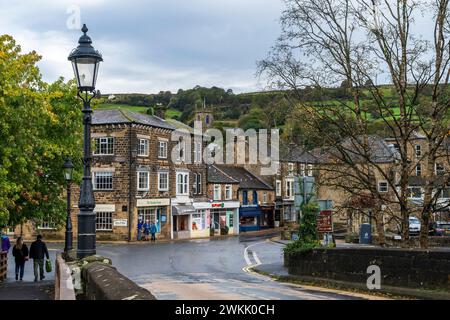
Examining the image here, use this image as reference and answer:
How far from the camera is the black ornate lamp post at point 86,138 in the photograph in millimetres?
11188

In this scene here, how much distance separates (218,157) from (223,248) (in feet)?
97.1

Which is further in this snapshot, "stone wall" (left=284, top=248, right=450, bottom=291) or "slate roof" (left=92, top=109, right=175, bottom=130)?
"slate roof" (left=92, top=109, right=175, bottom=130)

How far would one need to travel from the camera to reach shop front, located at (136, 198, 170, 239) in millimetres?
47344

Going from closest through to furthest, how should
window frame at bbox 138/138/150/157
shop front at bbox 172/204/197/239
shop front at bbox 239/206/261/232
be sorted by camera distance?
window frame at bbox 138/138/150/157 < shop front at bbox 172/204/197/239 < shop front at bbox 239/206/261/232

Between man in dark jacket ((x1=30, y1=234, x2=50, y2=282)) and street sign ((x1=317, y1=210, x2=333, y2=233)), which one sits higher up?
street sign ((x1=317, y1=210, x2=333, y2=233))

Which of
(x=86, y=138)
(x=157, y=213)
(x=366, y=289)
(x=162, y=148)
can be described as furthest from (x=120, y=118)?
(x=86, y=138)

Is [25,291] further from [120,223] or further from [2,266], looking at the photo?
[120,223]

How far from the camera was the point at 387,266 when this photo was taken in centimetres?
1631

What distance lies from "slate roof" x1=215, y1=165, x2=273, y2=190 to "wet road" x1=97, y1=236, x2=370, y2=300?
21.8 m

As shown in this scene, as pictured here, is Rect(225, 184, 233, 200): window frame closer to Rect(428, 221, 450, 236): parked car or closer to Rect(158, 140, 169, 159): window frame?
Rect(158, 140, 169, 159): window frame

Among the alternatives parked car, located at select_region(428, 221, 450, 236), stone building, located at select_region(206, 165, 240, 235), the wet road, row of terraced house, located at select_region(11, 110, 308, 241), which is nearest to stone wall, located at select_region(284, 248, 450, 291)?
the wet road

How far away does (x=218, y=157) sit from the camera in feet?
223

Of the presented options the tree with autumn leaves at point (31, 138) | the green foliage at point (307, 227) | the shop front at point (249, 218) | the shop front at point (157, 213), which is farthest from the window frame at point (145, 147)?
the green foliage at point (307, 227)
